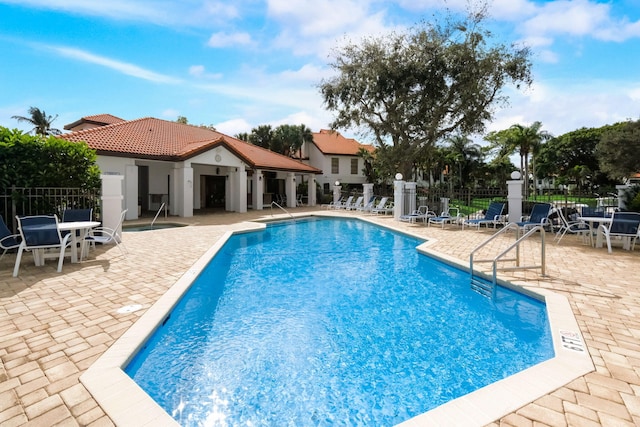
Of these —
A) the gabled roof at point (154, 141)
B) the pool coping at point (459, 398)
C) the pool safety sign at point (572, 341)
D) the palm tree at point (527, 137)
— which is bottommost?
the pool coping at point (459, 398)

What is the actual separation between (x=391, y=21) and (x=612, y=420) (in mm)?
23848

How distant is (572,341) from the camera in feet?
12.6

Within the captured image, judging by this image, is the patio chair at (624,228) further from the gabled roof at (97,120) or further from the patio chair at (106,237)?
the gabled roof at (97,120)

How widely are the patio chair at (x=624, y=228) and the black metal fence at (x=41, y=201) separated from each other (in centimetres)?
1439

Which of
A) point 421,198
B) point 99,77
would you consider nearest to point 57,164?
point 99,77

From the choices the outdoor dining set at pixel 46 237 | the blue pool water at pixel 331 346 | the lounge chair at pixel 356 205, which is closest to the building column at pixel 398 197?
the lounge chair at pixel 356 205

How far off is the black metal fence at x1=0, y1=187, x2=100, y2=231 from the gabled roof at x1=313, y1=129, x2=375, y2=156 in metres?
29.3

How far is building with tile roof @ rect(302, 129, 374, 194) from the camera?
125 feet

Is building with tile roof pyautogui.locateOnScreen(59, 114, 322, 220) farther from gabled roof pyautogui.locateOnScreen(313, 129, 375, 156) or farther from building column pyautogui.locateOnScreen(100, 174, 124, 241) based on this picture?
gabled roof pyautogui.locateOnScreen(313, 129, 375, 156)

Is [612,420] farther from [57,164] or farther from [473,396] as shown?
[57,164]

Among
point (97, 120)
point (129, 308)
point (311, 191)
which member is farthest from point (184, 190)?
point (129, 308)

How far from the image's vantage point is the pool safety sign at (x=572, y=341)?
3.66m

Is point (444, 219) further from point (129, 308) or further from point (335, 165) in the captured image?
point (335, 165)

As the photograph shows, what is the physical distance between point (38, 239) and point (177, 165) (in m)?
13.0
